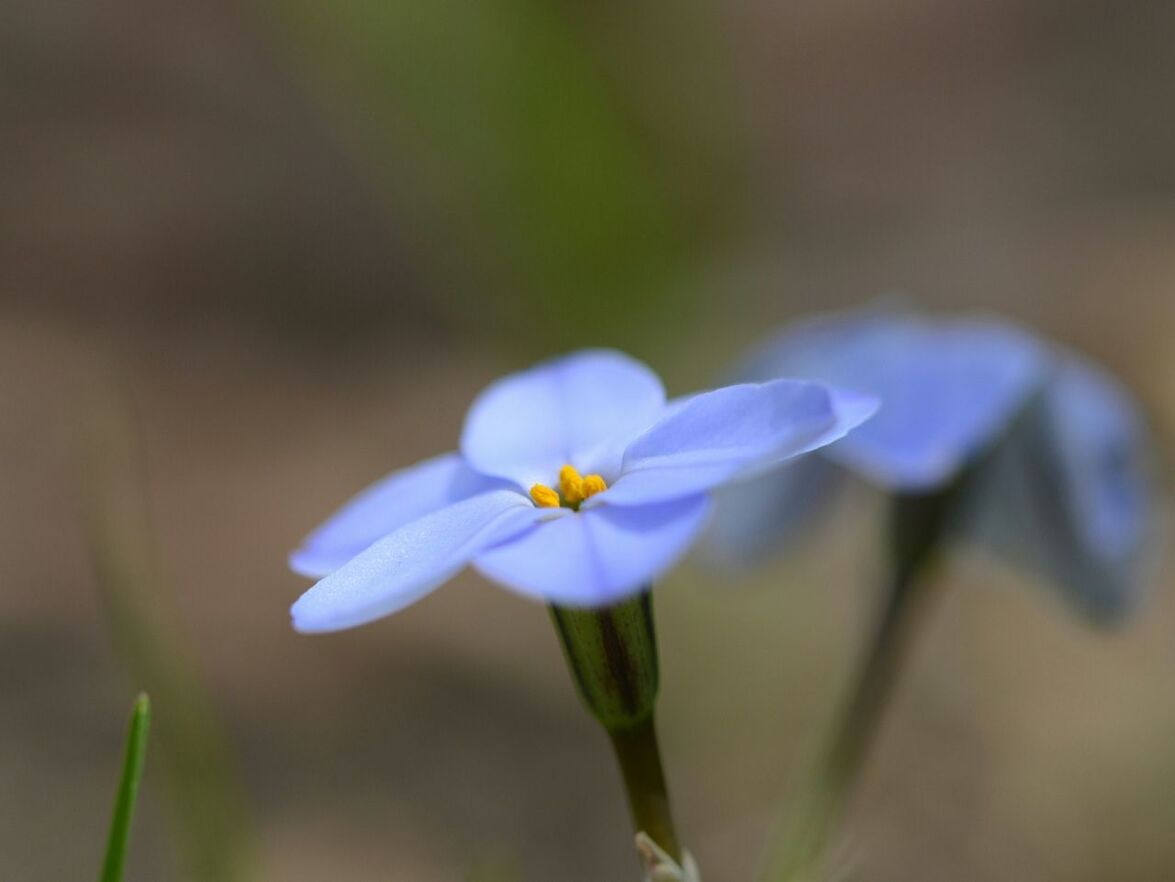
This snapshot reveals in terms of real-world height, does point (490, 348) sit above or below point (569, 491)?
above

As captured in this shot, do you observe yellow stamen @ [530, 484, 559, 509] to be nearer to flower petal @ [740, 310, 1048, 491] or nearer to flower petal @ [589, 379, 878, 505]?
flower petal @ [589, 379, 878, 505]

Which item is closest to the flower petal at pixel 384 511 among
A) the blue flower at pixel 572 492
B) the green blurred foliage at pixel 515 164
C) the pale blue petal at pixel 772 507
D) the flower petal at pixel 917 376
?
the blue flower at pixel 572 492

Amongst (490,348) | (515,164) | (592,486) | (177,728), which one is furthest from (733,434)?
(490,348)

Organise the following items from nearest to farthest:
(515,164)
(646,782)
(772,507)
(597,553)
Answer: (597,553)
(646,782)
(772,507)
(515,164)

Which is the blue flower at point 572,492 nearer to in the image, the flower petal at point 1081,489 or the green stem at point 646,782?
the green stem at point 646,782

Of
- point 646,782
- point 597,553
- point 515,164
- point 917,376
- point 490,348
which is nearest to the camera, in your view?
point 597,553

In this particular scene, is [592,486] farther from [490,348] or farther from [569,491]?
[490,348]

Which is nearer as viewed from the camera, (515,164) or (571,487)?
(571,487)

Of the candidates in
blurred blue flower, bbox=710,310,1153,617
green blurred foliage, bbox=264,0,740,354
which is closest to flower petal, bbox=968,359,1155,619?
blurred blue flower, bbox=710,310,1153,617
